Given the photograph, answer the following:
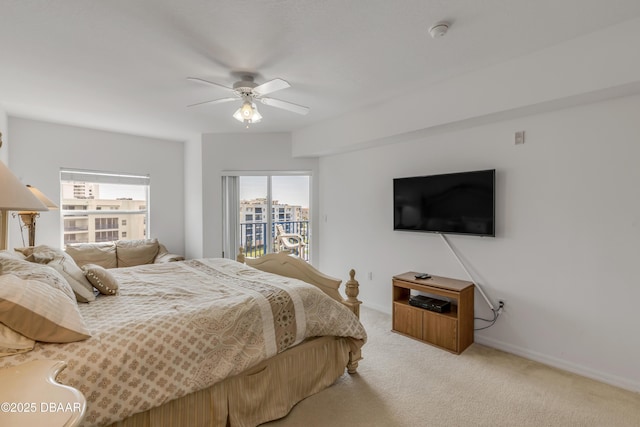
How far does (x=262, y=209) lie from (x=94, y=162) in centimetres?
254

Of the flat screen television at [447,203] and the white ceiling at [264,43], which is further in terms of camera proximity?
the flat screen television at [447,203]

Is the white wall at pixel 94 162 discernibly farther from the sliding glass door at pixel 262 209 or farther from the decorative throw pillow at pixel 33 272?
the decorative throw pillow at pixel 33 272

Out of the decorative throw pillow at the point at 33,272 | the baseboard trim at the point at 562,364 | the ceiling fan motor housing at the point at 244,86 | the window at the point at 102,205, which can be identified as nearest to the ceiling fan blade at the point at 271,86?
the ceiling fan motor housing at the point at 244,86

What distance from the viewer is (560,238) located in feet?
8.57

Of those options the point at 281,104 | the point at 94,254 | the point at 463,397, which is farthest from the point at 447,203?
the point at 94,254

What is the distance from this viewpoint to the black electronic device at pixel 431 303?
3018mm

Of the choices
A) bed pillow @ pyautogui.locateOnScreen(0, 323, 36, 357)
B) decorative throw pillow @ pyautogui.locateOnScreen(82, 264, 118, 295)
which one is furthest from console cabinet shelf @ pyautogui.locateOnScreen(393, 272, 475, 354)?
bed pillow @ pyautogui.locateOnScreen(0, 323, 36, 357)

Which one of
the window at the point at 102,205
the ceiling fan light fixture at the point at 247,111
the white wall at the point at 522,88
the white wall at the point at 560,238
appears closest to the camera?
the white wall at the point at 522,88

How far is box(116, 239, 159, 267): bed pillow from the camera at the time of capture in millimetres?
4438

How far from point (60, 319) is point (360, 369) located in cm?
211

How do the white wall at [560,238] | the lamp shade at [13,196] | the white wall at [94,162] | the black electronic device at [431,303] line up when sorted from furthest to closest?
the white wall at [94,162] → the black electronic device at [431,303] → the white wall at [560,238] → the lamp shade at [13,196]

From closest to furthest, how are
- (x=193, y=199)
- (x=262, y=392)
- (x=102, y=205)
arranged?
(x=262, y=392) → (x=102, y=205) → (x=193, y=199)

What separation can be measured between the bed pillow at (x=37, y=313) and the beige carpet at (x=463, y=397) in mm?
1272

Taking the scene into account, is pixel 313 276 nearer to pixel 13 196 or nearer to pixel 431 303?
pixel 431 303
